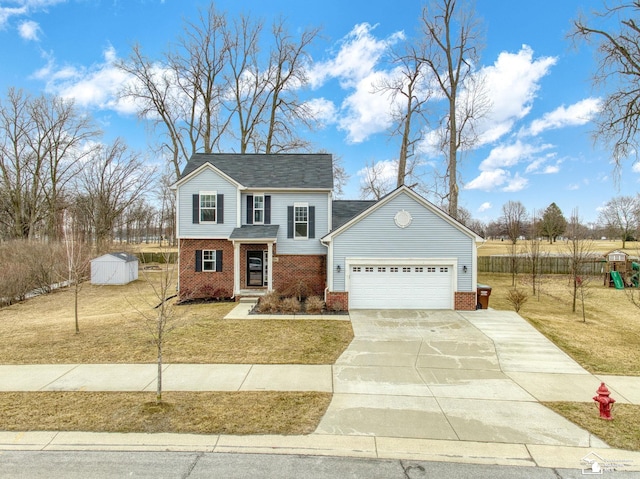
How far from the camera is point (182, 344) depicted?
9.49m

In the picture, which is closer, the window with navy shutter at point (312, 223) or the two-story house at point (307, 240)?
the two-story house at point (307, 240)

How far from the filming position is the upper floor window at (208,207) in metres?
16.5

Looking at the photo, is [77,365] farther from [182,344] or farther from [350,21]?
[350,21]

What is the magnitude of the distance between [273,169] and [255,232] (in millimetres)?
3828

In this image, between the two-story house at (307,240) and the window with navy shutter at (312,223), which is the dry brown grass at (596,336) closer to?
the two-story house at (307,240)

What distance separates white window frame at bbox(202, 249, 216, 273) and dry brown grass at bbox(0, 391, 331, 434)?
1033cm

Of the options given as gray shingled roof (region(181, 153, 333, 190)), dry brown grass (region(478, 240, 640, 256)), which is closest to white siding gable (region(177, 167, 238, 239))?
gray shingled roof (region(181, 153, 333, 190))

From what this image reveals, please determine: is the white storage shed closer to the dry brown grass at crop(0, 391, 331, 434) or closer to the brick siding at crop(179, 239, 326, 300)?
the brick siding at crop(179, 239, 326, 300)

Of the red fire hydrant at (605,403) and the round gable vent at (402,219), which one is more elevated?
the round gable vent at (402,219)

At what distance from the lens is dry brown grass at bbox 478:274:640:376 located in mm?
8648

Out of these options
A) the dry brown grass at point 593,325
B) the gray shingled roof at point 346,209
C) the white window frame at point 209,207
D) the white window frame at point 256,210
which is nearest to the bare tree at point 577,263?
the dry brown grass at point 593,325

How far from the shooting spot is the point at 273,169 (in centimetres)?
1775

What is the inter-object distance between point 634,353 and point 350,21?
18583 millimetres

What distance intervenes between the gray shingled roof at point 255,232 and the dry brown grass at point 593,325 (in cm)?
1079
